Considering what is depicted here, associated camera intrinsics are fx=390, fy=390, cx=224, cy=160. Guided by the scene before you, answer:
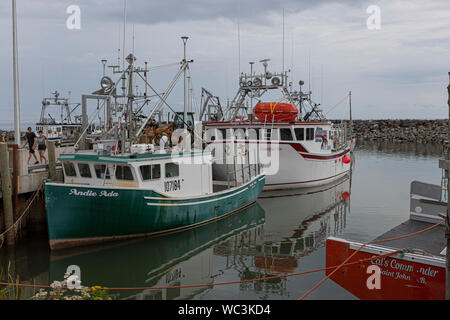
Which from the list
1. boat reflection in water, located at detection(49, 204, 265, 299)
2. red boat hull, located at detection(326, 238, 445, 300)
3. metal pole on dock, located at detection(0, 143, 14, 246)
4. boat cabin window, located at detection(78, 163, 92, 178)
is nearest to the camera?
red boat hull, located at detection(326, 238, 445, 300)

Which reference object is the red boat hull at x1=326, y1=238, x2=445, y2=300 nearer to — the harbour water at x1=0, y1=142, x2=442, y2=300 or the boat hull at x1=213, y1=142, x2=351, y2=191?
the harbour water at x1=0, y1=142, x2=442, y2=300

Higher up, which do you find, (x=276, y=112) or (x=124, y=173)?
(x=276, y=112)

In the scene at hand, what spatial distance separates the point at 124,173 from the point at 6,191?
3.67m

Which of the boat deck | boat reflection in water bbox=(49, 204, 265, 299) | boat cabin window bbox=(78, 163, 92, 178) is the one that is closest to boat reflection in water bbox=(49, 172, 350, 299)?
boat reflection in water bbox=(49, 204, 265, 299)

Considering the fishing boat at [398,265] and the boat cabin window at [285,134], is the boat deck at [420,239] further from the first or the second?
the boat cabin window at [285,134]

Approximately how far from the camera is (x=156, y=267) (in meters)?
11.3

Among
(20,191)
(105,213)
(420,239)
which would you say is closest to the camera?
(420,239)

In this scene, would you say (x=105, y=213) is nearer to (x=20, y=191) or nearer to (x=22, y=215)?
(x=22, y=215)

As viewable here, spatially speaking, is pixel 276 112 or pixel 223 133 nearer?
pixel 276 112

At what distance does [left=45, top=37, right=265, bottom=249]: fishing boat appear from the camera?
11746mm

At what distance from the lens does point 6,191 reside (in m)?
12.3

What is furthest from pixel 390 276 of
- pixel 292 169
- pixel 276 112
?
pixel 276 112
